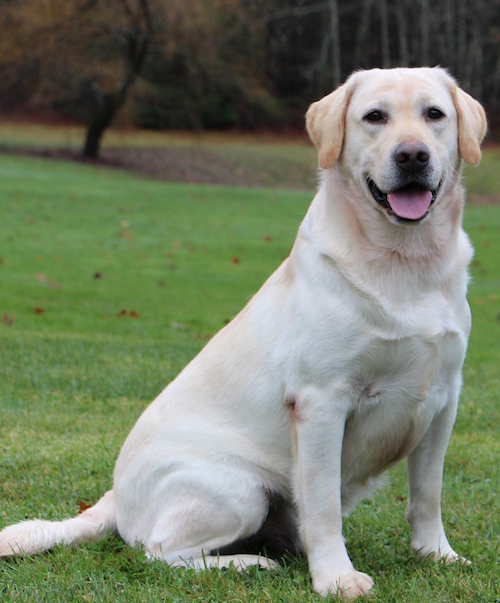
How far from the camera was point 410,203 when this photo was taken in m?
3.02

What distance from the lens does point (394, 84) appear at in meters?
3.05

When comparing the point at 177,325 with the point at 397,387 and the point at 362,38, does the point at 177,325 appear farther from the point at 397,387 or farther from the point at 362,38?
the point at 362,38

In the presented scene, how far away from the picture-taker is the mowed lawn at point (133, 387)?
301cm

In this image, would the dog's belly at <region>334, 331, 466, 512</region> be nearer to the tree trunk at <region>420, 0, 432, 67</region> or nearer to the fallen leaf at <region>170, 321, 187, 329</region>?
the fallen leaf at <region>170, 321, 187, 329</region>

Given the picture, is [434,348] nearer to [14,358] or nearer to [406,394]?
[406,394]

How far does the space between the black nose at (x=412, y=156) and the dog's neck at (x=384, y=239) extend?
233 millimetres

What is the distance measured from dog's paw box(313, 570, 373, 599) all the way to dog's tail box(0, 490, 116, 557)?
0.96m

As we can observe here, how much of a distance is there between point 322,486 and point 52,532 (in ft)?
3.50

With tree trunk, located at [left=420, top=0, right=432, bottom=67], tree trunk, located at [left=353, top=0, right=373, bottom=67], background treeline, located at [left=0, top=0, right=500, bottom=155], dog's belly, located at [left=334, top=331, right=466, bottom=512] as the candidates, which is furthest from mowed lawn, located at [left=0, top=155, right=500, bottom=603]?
tree trunk, located at [left=353, top=0, right=373, bottom=67]

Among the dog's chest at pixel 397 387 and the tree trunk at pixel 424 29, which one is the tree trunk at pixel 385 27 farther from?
the dog's chest at pixel 397 387

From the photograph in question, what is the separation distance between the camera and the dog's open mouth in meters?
2.99

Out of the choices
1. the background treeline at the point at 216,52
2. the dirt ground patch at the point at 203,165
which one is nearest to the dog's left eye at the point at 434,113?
the dirt ground patch at the point at 203,165

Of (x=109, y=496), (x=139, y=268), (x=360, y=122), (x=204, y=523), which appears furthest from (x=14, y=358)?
(x=139, y=268)

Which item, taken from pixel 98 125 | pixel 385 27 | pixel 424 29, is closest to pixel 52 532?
pixel 98 125
